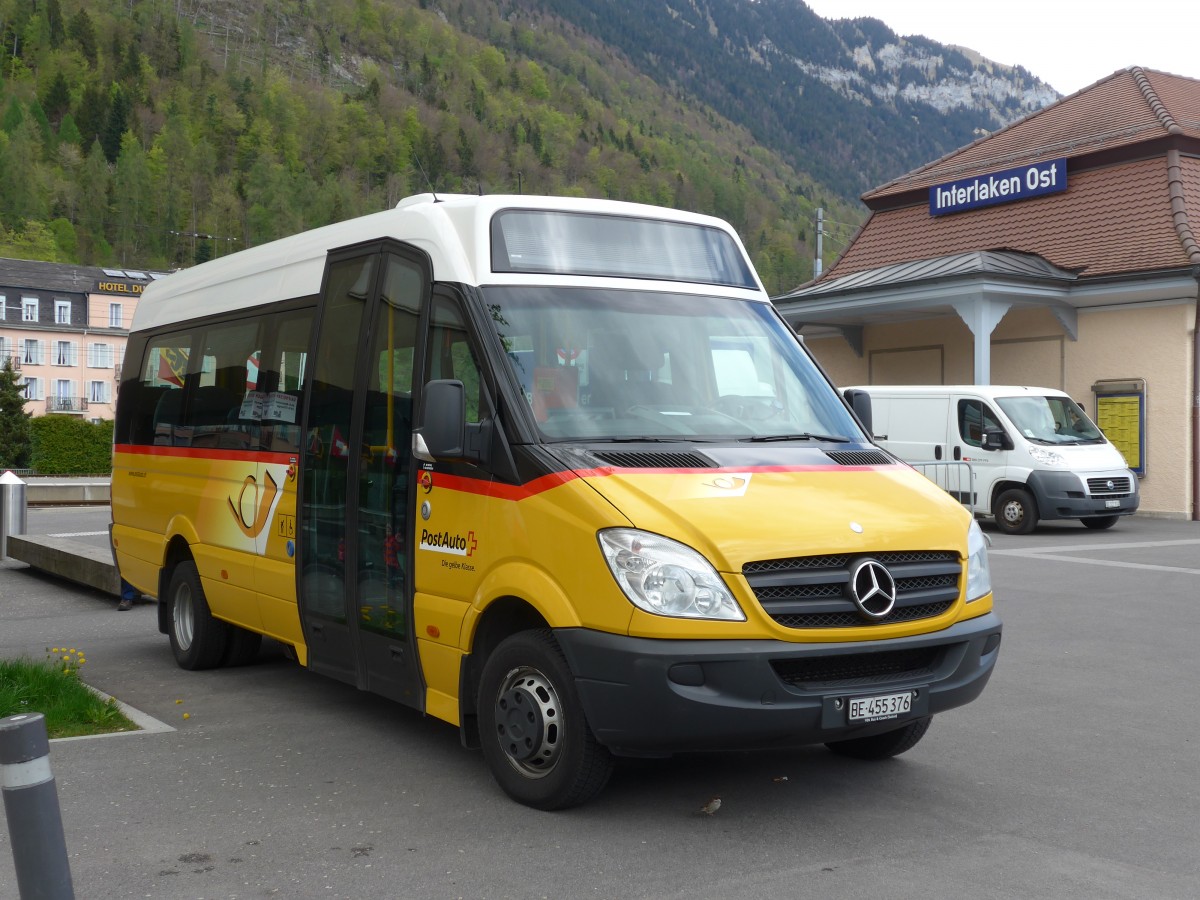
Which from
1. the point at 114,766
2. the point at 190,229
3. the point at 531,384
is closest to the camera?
the point at 531,384

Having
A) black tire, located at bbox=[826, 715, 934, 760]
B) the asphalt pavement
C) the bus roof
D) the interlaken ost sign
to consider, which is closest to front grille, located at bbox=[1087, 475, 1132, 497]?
the interlaken ost sign

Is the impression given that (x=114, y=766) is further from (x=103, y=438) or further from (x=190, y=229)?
(x=190, y=229)

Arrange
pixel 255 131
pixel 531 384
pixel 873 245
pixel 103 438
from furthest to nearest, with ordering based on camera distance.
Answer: pixel 255 131
pixel 103 438
pixel 873 245
pixel 531 384

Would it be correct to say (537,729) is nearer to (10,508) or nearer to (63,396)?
(10,508)

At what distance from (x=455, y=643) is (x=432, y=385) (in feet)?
3.67

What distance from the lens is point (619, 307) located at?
6090 millimetres

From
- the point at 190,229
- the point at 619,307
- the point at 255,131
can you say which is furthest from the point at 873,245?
the point at 255,131

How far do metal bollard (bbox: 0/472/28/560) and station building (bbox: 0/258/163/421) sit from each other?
291ft

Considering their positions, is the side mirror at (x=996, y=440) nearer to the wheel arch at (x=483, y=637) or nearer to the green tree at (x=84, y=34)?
the wheel arch at (x=483, y=637)

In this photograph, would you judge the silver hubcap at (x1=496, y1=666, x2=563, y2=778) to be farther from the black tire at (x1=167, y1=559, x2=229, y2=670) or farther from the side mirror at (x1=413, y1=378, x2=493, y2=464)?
the black tire at (x1=167, y1=559, x2=229, y2=670)

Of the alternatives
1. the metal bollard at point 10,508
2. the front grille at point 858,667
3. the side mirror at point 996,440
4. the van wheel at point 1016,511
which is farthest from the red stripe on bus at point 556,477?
the side mirror at point 996,440

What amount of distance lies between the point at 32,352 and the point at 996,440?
94954 millimetres

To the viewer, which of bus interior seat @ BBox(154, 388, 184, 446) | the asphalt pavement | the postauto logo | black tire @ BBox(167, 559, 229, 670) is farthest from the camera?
bus interior seat @ BBox(154, 388, 184, 446)

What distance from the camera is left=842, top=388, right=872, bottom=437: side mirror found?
266 inches
